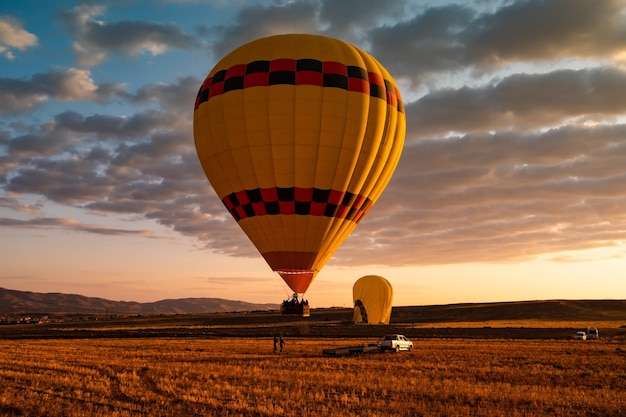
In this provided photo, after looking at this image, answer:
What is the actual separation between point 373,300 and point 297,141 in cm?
4485

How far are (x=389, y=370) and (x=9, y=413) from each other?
15888 mm

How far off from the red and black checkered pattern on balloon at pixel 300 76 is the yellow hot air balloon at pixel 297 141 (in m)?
0.07

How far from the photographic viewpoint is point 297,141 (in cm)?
4091

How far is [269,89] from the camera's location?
4122 centimetres

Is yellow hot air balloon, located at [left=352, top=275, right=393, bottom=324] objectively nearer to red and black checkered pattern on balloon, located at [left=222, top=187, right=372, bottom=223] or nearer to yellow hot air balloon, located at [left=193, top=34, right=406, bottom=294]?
yellow hot air balloon, located at [left=193, top=34, right=406, bottom=294]

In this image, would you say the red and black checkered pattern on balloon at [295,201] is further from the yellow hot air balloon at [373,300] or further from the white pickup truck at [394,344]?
the yellow hot air balloon at [373,300]

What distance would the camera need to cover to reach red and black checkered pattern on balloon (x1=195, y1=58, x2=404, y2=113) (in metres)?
41.3

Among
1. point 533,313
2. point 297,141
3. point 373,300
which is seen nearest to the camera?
point 297,141

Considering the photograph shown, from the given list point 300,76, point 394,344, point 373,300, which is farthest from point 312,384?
point 373,300

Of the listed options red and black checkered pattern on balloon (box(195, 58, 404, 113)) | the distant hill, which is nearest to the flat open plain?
red and black checkered pattern on balloon (box(195, 58, 404, 113))

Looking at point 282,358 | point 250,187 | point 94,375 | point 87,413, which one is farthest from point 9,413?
point 250,187

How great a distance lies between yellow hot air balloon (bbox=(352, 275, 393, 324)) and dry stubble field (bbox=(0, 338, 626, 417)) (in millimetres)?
44116

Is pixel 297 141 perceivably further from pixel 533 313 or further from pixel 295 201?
pixel 533 313

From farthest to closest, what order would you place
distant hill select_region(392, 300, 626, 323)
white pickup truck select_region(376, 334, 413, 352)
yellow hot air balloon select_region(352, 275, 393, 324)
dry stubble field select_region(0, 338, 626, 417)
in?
1. distant hill select_region(392, 300, 626, 323)
2. yellow hot air balloon select_region(352, 275, 393, 324)
3. white pickup truck select_region(376, 334, 413, 352)
4. dry stubble field select_region(0, 338, 626, 417)
